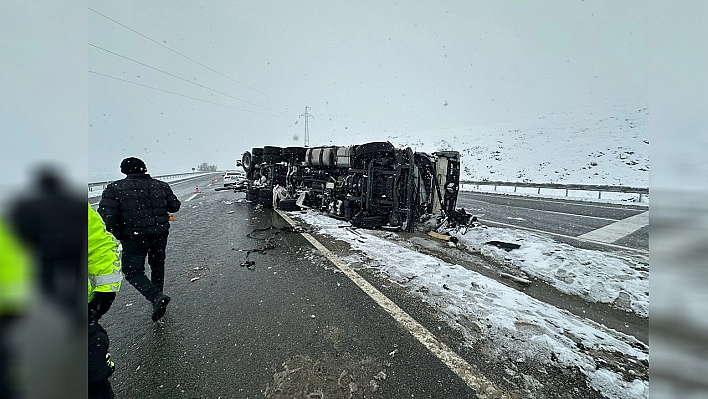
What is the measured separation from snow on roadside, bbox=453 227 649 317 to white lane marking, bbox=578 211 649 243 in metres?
1.58

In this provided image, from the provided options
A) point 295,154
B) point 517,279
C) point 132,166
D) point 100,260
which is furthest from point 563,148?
point 100,260

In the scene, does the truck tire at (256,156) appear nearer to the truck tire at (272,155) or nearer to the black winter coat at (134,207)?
the truck tire at (272,155)

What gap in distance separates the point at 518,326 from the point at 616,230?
727 centimetres

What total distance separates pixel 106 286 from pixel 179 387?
110 cm

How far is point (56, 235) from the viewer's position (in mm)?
839

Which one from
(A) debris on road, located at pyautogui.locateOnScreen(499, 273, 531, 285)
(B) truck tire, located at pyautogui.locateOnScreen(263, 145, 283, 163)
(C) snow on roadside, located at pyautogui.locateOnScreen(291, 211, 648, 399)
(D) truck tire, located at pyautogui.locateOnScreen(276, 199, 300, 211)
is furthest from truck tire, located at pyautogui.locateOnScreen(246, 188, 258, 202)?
(A) debris on road, located at pyautogui.locateOnScreen(499, 273, 531, 285)

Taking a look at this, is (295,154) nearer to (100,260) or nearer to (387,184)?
(387,184)

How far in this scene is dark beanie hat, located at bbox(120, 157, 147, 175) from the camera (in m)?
3.25

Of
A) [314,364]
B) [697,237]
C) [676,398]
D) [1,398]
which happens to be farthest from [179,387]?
[697,237]

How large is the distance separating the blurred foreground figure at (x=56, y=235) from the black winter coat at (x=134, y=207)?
2.66 m

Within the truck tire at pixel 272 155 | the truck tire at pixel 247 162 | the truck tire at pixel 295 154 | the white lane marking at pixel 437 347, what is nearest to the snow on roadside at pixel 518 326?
the white lane marking at pixel 437 347

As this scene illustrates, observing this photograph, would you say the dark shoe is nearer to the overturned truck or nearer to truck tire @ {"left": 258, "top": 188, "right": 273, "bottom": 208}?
the overturned truck

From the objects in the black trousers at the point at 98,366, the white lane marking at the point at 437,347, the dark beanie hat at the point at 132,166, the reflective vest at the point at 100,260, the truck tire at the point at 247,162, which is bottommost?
the white lane marking at the point at 437,347

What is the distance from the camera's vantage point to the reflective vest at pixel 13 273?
0.70 meters
